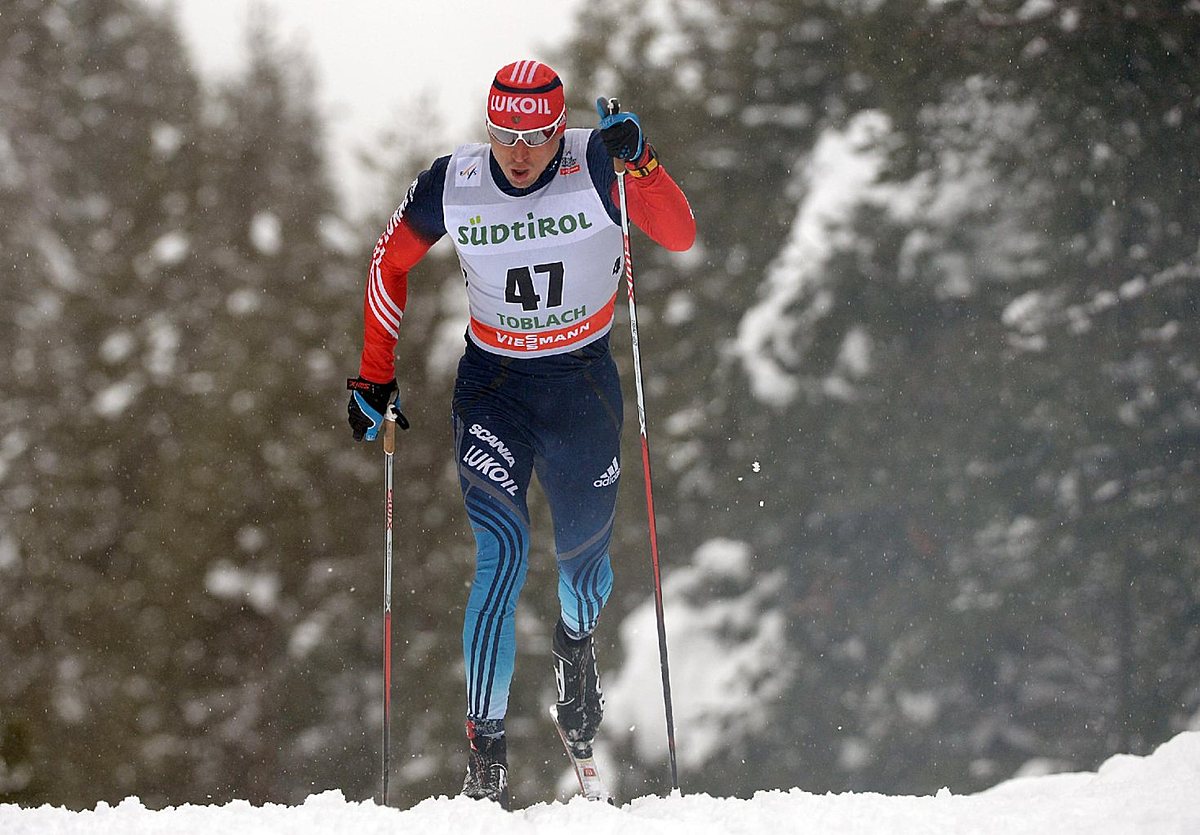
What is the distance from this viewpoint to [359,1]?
37.8m

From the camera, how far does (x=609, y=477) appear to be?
514cm

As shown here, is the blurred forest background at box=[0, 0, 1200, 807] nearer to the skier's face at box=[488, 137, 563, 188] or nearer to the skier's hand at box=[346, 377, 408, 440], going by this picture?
the skier's hand at box=[346, 377, 408, 440]

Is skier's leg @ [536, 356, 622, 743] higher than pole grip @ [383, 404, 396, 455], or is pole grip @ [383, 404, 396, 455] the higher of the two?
pole grip @ [383, 404, 396, 455]

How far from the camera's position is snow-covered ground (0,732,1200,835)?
3727 millimetres

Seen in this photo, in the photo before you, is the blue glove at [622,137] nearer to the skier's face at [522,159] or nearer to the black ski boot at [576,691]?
the skier's face at [522,159]

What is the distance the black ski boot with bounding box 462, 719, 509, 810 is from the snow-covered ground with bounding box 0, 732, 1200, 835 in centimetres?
18

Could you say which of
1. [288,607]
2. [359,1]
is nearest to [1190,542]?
[288,607]

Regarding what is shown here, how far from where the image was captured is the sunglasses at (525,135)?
4676 millimetres

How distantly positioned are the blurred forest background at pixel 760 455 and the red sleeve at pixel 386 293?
48.8 feet

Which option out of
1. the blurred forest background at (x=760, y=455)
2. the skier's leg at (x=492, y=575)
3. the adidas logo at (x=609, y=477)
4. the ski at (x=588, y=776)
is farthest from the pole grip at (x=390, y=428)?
the blurred forest background at (x=760, y=455)

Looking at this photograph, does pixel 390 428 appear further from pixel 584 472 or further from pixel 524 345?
pixel 584 472

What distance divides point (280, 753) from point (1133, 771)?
60.3ft

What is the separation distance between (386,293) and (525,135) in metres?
0.90

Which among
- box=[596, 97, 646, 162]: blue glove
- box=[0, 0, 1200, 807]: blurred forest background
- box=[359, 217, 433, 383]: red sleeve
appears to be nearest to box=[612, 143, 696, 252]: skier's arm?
box=[596, 97, 646, 162]: blue glove
